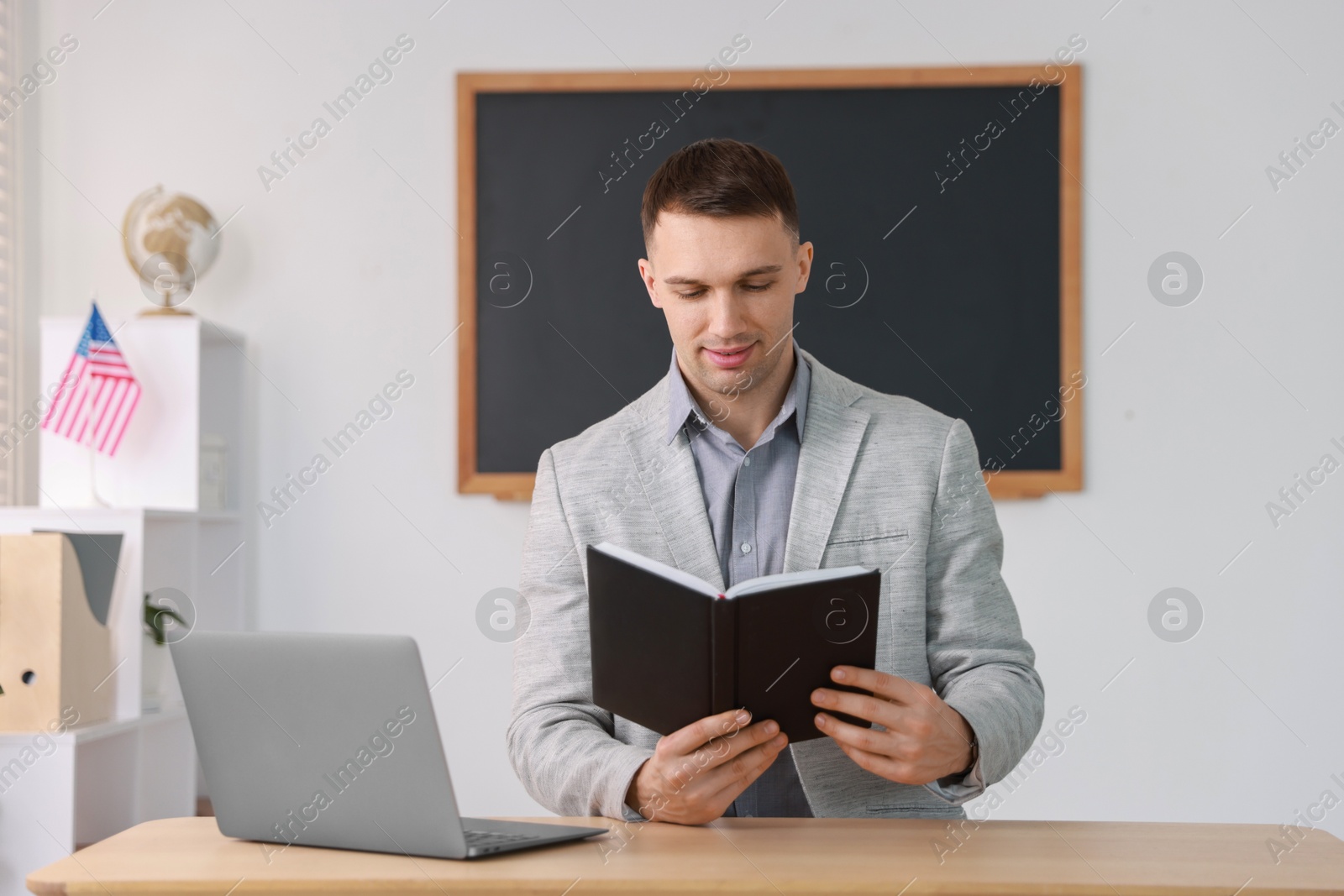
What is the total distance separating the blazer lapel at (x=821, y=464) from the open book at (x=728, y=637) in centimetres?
35

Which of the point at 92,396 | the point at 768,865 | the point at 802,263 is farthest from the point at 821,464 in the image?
the point at 92,396

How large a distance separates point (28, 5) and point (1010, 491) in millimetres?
2765

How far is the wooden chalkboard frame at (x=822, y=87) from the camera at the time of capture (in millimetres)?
2748

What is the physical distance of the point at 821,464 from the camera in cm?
165

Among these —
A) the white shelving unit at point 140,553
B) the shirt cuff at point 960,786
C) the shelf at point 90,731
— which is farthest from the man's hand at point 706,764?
the white shelving unit at point 140,553

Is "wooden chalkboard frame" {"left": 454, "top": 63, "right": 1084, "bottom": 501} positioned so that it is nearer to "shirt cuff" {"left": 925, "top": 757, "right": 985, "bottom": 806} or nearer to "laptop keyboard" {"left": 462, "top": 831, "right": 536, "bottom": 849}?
"shirt cuff" {"left": 925, "top": 757, "right": 985, "bottom": 806}

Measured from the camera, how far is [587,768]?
53.2 inches

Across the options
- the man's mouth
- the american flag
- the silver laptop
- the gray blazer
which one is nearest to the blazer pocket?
the gray blazer

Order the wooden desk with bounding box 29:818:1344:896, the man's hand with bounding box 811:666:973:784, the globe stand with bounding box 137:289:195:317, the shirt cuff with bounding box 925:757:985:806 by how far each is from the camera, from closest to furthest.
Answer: the wooden desk with bounding box 29:818:1344:896, the man's hand with bounding box 811:666:973:784, the shirt cuff with bounding box 925:757:985:806, the globe stand with bounding box 137:289:195:317

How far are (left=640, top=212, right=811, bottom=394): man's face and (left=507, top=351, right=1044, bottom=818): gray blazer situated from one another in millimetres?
123

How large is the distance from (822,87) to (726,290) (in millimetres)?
1402

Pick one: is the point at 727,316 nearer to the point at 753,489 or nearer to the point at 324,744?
the point at 753,489

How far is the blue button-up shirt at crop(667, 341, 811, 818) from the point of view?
165cm

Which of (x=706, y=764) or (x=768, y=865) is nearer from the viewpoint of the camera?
(x=768, y=865)
